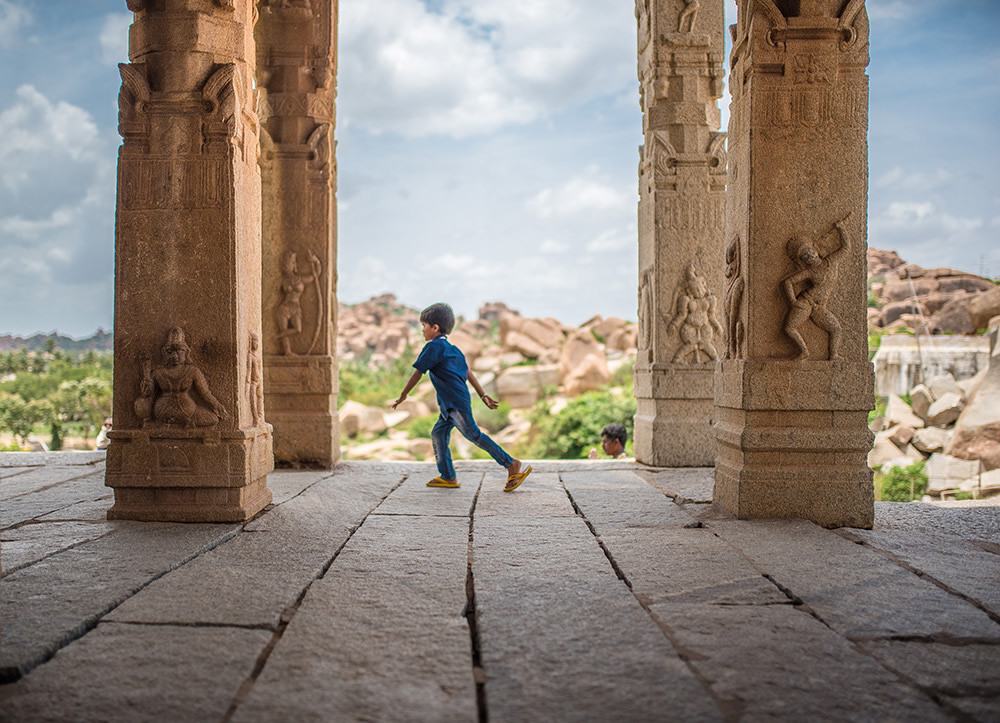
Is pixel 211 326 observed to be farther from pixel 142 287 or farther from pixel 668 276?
pixel 668 276

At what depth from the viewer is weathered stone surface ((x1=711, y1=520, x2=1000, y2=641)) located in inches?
103

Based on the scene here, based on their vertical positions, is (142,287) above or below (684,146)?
below

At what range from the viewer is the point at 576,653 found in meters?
2.33

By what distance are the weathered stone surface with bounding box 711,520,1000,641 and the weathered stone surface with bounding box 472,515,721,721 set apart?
80cm

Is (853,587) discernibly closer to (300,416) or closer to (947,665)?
(947,665)

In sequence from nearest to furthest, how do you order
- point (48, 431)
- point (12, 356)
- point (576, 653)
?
1. point (576, 653)
2. point (48, 431)
3. point (12, 356)

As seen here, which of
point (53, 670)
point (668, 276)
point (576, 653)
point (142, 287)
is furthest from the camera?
point (668, 276)

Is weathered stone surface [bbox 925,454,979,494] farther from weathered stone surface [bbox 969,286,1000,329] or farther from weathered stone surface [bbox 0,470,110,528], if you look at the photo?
weathered stone surface [bbox 0,470,110,528]

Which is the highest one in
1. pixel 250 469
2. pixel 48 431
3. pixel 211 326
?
pixel 211 326

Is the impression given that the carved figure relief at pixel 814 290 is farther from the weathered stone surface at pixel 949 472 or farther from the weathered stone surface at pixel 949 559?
the weathered stone surface at pixel 949 472

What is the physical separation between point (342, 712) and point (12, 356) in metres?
59.6

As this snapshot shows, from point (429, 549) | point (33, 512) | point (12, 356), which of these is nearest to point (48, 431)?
point (12, 356)

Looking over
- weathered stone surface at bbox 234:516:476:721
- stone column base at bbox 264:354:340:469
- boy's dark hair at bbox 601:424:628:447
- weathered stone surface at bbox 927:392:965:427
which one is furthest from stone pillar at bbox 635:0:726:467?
weathered stone surface at bbox 927:392:965:427

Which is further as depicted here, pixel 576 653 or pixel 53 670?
pixel 576 653
